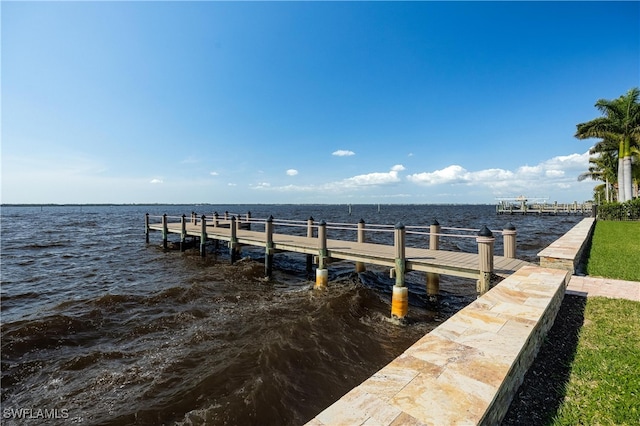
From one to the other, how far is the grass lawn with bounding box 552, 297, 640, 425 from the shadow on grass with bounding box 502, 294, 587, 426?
70mm

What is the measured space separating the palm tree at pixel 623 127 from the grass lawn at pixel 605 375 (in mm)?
32744

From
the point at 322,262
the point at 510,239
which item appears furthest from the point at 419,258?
the point at 322,262

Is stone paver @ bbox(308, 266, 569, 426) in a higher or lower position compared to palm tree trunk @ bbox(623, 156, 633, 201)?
lower

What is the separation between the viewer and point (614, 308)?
5.61 metres

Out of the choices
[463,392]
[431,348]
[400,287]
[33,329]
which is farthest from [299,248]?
[463,392]

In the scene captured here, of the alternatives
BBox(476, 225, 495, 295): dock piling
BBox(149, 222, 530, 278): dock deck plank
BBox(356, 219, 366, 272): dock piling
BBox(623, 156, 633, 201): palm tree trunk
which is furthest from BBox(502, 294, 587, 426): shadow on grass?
BBox(623, 156, 633, 201): palm tree trunk

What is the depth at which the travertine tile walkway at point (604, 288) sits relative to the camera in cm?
650

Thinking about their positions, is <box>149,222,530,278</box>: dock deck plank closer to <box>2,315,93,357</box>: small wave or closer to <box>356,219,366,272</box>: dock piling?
<box>356,219,366,272</box>: dock piling

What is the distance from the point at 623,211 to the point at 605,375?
32.7 metres

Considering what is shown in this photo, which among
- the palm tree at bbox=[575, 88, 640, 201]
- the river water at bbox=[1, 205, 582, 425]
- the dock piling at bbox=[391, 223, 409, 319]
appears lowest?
the river water at bbox=[1, 205, 582, 425]

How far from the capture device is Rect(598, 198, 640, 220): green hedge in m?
25.6


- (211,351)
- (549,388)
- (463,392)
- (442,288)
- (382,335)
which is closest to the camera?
(463,392)

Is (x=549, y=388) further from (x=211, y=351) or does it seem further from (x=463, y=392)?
(x=211, y=351)

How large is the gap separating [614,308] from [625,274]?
384cm
